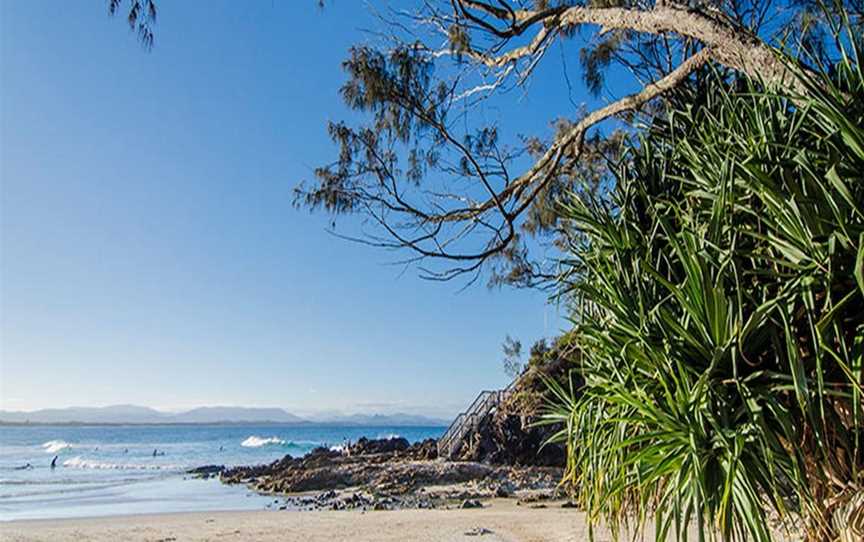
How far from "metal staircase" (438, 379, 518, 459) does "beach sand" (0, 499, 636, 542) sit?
8.86 m

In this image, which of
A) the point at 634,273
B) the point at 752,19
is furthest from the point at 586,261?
the point at 752,19

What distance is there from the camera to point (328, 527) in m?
10.8

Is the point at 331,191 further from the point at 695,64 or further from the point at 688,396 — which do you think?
the point at 688,396

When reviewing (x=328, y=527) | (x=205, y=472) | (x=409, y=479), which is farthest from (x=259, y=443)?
(x=328, y=527)

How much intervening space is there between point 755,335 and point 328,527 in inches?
348

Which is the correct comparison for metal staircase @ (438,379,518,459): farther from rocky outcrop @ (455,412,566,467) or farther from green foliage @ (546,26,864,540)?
green foliage @ (546,26,864,540)

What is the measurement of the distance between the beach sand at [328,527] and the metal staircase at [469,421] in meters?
8.86

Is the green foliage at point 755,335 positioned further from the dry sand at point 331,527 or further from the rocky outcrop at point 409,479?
the rocky outcrop at point 409,479

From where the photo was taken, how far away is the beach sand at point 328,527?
9414 mm

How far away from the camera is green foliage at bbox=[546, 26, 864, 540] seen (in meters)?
3.26

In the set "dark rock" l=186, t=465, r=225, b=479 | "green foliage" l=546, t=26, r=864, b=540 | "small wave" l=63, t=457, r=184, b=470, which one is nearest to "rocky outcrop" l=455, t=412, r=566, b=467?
"dark rock" l=186, t=465, r=225, b=479

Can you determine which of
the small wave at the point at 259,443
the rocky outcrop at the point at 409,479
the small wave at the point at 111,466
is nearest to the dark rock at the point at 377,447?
the rocky outcrop at the point at 409,479

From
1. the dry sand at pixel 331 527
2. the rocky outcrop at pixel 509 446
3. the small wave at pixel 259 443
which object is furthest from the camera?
the small wave at pixel 259 443

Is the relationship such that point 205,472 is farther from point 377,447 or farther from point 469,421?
point 469,421
